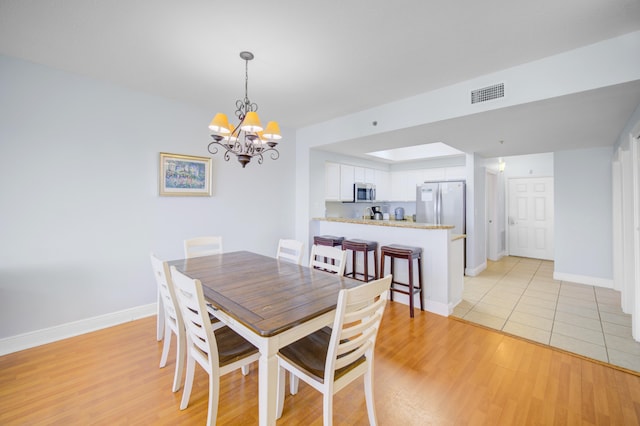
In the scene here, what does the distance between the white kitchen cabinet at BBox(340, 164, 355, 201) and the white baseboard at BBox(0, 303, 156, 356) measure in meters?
3.44

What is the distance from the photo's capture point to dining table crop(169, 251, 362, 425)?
1.22 meters

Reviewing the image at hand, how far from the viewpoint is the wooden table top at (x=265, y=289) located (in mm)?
1340

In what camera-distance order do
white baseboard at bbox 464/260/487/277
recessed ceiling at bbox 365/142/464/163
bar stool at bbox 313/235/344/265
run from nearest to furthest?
1. bar stool at bbox 313/235/344/265
2. white baseboard at bbox 464/260/487/277
3. recessed ceiling at bbox 365/142/464/163

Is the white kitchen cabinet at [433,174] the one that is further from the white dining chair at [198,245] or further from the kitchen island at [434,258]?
the white dining chair at [198,245]

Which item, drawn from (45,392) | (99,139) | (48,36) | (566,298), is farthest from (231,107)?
(566,298)

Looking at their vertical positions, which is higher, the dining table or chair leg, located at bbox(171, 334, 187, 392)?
the dining table

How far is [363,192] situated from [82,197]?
4314 millimetres

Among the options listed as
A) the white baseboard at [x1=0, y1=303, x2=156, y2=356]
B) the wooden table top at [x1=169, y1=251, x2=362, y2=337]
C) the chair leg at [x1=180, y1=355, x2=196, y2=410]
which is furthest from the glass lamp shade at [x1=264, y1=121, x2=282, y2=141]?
the white baseboard at [x1=0, y1=303, x2=156, y2=356]

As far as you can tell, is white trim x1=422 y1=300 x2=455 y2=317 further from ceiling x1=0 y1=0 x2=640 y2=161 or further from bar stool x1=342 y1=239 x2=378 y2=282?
ceiling x1=0 y1=0 x2=640 y2=161

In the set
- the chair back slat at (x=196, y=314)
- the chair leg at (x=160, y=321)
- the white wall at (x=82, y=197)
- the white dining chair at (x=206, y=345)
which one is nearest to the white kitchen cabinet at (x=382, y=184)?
the white wall at (x=82, y=197)

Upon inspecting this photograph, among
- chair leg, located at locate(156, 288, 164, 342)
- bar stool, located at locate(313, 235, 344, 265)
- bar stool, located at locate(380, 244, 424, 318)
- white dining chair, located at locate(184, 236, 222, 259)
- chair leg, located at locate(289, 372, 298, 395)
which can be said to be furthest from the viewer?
bar stool, located at locate(313, 235, 344, 265)

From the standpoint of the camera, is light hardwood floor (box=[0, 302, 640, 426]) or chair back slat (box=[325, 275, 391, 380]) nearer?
chair back slat (box=[325, 275, 391, 380])

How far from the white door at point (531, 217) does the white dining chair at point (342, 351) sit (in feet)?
21.2

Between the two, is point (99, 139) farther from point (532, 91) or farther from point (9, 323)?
point (532, 91)
